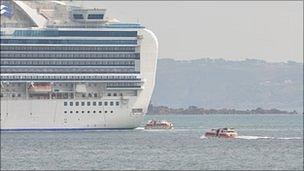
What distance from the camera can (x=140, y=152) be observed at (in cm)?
10375

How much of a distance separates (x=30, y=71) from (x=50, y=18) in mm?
8382

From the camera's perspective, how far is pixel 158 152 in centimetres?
10331

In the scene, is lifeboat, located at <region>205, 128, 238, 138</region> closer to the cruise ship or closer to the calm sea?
the calm sea

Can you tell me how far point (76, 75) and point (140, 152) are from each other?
1529 inches

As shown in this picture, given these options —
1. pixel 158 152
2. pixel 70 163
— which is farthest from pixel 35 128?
pixel 70 163

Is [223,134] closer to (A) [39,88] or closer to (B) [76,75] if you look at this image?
(B) [76,75]

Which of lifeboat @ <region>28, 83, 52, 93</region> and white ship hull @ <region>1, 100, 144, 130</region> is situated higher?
lifeboat @ <region>28, 83, 52, 93</region>

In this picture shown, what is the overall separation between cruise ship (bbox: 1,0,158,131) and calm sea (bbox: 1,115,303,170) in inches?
108

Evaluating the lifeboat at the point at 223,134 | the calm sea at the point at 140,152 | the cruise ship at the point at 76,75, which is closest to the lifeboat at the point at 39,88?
the cruise ship at the point at 76,75

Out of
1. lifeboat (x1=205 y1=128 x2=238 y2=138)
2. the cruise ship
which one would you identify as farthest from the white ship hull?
lifeboat (x1=205 y1=128 x2=238 y2=138)

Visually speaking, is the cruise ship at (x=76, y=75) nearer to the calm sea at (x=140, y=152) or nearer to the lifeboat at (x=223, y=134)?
the calm sea at (x=140, y=152)

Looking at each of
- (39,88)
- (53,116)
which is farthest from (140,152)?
(39,88)

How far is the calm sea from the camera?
8881 centimetres

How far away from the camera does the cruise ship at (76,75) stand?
5522 inches
